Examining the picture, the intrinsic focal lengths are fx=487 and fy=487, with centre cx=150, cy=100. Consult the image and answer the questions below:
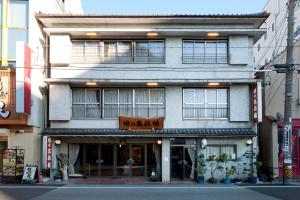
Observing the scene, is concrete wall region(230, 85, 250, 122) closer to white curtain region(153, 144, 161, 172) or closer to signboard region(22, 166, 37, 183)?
white curtain region(153, 144, 161, 172)

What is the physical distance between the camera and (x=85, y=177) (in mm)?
31312

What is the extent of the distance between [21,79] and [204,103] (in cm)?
1158

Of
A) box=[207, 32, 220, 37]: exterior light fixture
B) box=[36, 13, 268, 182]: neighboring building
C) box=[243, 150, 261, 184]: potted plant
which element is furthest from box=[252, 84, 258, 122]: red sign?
box=[207, 32, 220, 37]: exterior light fixture

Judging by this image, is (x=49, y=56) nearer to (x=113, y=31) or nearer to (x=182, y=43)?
(x=113, y=31)

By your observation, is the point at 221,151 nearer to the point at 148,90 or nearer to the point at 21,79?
the point at 148,90

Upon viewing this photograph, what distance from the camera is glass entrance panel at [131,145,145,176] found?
31.6 meters

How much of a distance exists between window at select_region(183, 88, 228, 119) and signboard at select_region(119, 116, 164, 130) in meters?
1.80

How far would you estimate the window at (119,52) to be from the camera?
3153cm

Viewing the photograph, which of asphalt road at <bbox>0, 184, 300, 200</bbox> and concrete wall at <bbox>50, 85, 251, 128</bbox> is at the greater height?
concrete wall at <bbox>50, 85, 251, 128</bbox>

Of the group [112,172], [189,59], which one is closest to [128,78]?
[189,59]

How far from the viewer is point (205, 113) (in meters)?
31.4

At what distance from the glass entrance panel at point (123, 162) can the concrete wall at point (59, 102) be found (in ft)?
13.4

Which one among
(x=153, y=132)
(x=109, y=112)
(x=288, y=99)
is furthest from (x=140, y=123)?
(x=288, y=99)

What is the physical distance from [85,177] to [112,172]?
5.77 feet
